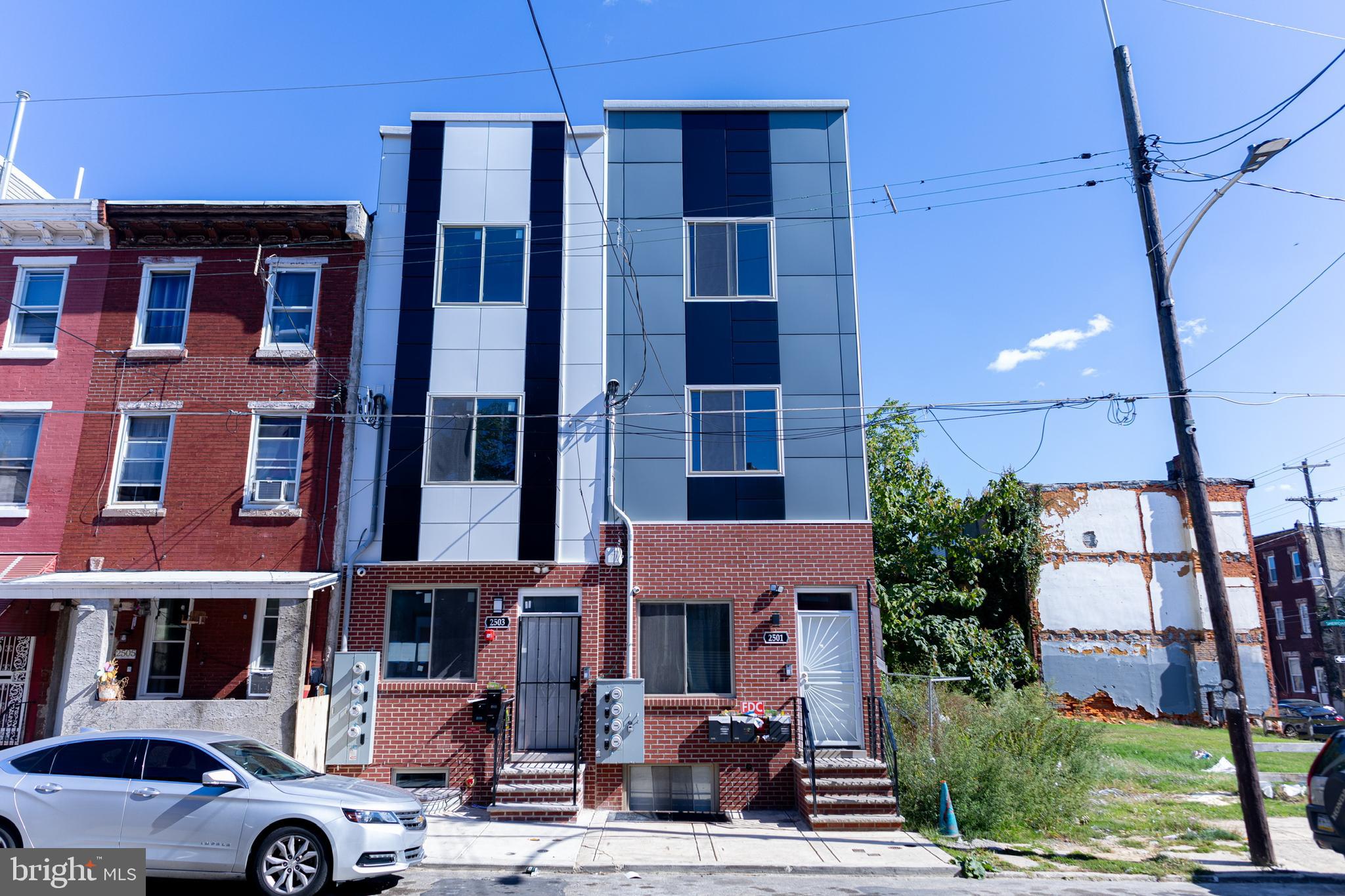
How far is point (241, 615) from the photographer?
1331 cm

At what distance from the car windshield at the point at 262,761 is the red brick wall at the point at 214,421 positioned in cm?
487

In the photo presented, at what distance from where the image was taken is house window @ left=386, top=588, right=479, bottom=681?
1317cm

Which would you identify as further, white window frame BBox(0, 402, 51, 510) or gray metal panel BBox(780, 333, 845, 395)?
gray metal panel BBox(780, 333, 845, 395)

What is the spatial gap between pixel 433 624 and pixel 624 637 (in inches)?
122

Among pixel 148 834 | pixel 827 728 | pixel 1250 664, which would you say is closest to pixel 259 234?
pixel 148 834

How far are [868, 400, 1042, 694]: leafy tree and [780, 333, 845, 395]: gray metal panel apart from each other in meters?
5.11

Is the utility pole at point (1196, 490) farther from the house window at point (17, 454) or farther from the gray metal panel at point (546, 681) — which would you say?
the house window at point (17, 454)

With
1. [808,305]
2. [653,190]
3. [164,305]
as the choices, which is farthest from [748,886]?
[164,305]

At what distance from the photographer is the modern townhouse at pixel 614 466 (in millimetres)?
12742

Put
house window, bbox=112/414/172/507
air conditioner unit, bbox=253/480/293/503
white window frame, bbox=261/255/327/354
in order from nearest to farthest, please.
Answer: air conditioner unit, bbox=253/480/293/503
house window, bbox=112/414/172/507
white window frame, bbox=261/255/327/354

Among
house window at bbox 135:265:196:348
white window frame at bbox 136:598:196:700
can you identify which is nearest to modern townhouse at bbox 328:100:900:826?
white window frame at bbox 136:598:196:700

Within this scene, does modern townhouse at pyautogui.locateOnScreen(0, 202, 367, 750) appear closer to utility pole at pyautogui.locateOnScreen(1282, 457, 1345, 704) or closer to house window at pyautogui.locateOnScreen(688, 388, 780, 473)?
house window at pyautogui.locateOnScreen(688, 388, 780, 473)

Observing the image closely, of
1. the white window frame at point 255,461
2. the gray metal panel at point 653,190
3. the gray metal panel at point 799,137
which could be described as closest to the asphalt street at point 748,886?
the white window frame at point 255,461

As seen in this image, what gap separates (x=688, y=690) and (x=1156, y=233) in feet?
31.5
